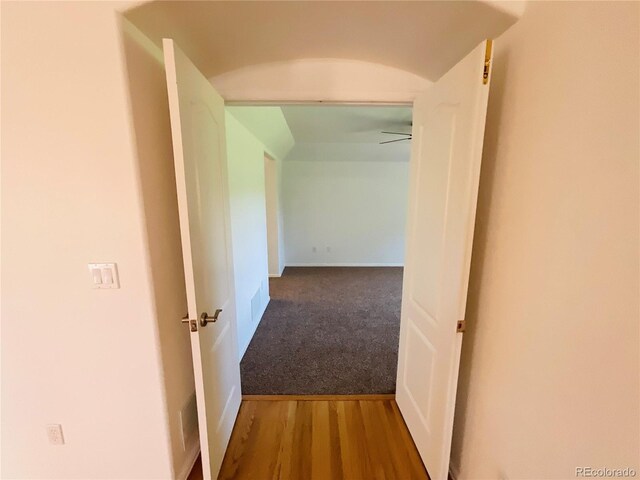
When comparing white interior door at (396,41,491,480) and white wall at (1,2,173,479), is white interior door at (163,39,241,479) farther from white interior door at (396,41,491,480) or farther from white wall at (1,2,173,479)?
white interior door at (396,41,491,480)

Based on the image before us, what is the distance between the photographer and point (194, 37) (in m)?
1.25

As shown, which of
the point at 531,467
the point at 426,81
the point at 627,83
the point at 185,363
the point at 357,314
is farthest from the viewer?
the point at 357,314

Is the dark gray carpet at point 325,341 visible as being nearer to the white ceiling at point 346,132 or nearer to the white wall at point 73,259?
the white wall at point 73,259

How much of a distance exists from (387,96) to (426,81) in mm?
238

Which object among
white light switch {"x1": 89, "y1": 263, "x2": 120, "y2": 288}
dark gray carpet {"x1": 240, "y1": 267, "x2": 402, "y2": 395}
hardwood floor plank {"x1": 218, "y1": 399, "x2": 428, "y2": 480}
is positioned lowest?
hardwood floor plank {"x1": 218, "y1": 399, "x2": 428, "y2": 480}

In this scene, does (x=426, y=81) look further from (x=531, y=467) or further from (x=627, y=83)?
(x=531, y=467)

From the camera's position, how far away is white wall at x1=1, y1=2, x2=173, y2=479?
97 centimetres

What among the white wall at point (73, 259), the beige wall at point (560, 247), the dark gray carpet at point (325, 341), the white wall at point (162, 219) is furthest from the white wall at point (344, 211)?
the white wall at point (73, 259)

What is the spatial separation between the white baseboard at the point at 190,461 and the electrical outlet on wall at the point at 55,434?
1.83ft

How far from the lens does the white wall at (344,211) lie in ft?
17.3

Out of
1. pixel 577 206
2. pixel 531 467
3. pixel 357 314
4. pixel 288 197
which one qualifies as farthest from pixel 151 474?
pixel 288 197

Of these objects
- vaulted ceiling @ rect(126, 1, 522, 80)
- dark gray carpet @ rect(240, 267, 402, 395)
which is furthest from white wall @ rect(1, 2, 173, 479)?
dark gray carpet @ rect(240, 267, 402, 395)

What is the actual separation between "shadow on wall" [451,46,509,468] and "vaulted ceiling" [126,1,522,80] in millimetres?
206

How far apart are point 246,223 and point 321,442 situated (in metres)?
1.94
